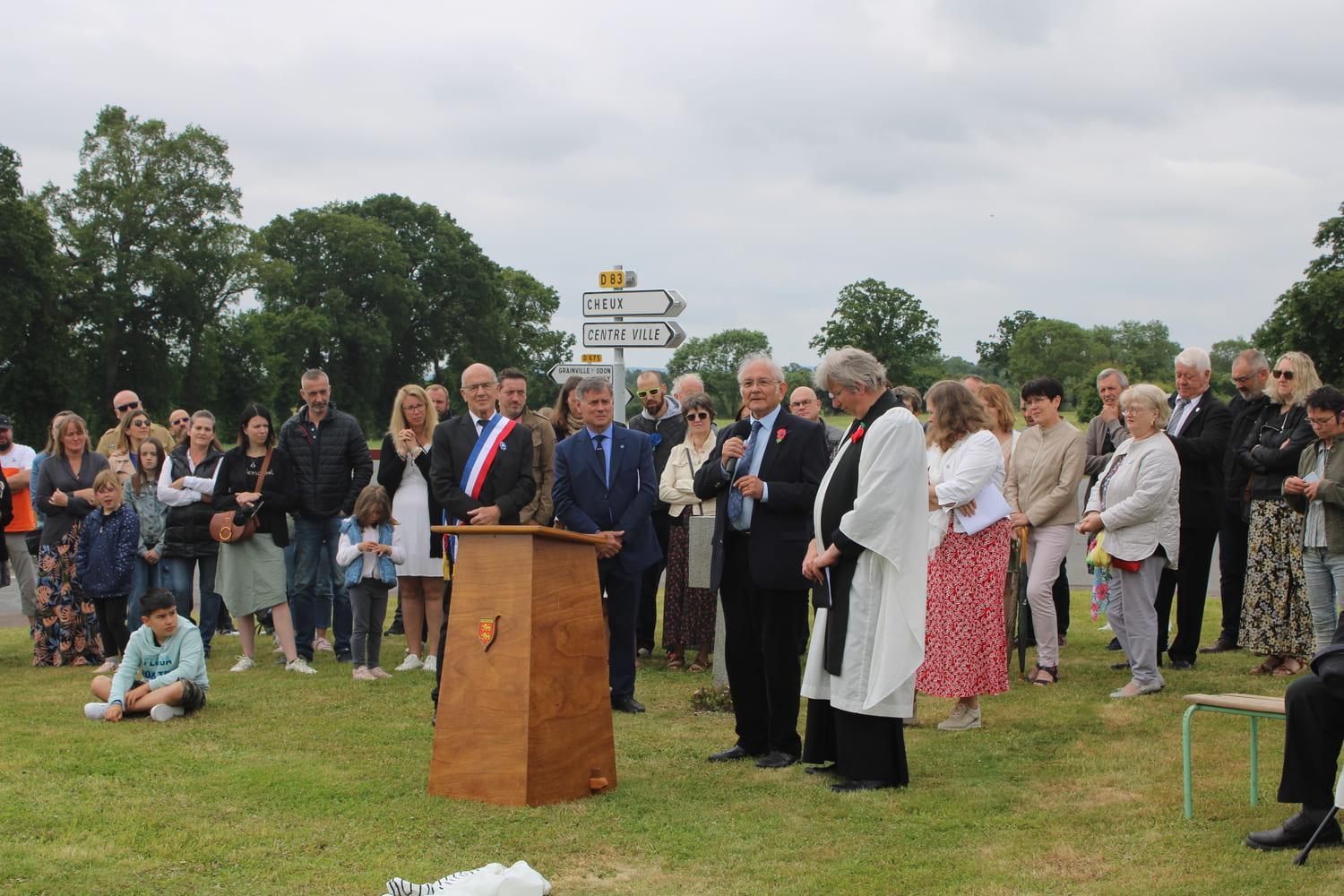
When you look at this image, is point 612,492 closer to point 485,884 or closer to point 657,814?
point 657,814

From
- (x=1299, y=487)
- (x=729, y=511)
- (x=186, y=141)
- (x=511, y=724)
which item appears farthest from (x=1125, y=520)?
(x=186, y=141)

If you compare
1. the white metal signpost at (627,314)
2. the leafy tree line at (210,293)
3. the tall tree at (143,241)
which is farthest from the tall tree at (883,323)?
the white metal signpost at (627,314)

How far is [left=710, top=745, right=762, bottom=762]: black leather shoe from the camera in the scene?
699 centimetres

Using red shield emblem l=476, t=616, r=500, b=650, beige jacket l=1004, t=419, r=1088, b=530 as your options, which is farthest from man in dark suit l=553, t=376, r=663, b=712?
beige jacket l=1004, t=419, r=1088, b=530

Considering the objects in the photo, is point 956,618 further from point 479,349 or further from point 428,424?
point 479,349

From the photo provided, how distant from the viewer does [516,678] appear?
19.0 ft

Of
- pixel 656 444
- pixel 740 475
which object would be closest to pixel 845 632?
pixel 740 475

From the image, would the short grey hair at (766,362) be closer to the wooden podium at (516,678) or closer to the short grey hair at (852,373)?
the short grey hair at (852,373)

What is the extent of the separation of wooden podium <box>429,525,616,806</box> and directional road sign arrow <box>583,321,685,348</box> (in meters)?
6.41

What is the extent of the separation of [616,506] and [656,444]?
2.56 meters

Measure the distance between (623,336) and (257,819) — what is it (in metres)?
7.63

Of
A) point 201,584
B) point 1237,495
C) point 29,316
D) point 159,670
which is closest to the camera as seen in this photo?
point 159,670

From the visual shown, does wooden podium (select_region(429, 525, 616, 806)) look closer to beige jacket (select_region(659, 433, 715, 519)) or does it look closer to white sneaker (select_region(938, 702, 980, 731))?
white sneaker (select_region(938, 702, 980, 731))

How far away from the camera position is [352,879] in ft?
15.8
